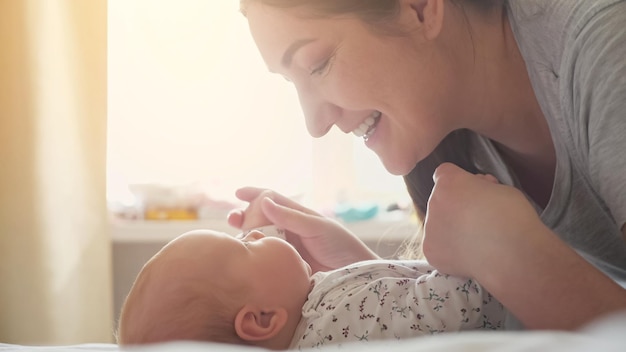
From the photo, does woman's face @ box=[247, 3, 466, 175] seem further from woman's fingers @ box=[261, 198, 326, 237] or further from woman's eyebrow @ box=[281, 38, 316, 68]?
woman's fingers @ box=[261, 198, 326, 237]

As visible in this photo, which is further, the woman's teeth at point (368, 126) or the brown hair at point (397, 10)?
the woman's teeth at point (368, 126)

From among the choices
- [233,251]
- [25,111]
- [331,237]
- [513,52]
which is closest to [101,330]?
[25,111]

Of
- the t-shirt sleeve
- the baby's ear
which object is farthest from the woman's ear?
the baby's ear

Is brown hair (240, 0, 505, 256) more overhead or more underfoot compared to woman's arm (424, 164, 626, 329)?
more overhead

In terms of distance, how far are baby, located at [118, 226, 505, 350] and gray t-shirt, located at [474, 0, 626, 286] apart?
0.24 meters

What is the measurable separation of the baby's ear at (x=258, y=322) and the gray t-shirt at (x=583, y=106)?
17.7 inches

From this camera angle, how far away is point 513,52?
1.34m

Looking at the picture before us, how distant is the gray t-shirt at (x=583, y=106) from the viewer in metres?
0.93

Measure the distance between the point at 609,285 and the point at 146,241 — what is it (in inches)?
68.0

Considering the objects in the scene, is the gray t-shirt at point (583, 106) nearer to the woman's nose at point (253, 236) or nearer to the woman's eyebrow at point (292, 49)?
the woman's eyebrow at point (292, 49)

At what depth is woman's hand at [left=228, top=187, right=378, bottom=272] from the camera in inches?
53.0

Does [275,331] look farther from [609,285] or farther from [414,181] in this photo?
[414,181]

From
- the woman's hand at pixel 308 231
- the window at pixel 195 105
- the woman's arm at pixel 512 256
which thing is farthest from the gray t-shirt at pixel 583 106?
the window at pixel 195 105

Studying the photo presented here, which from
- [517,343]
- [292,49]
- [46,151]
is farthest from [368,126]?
[46,151]
